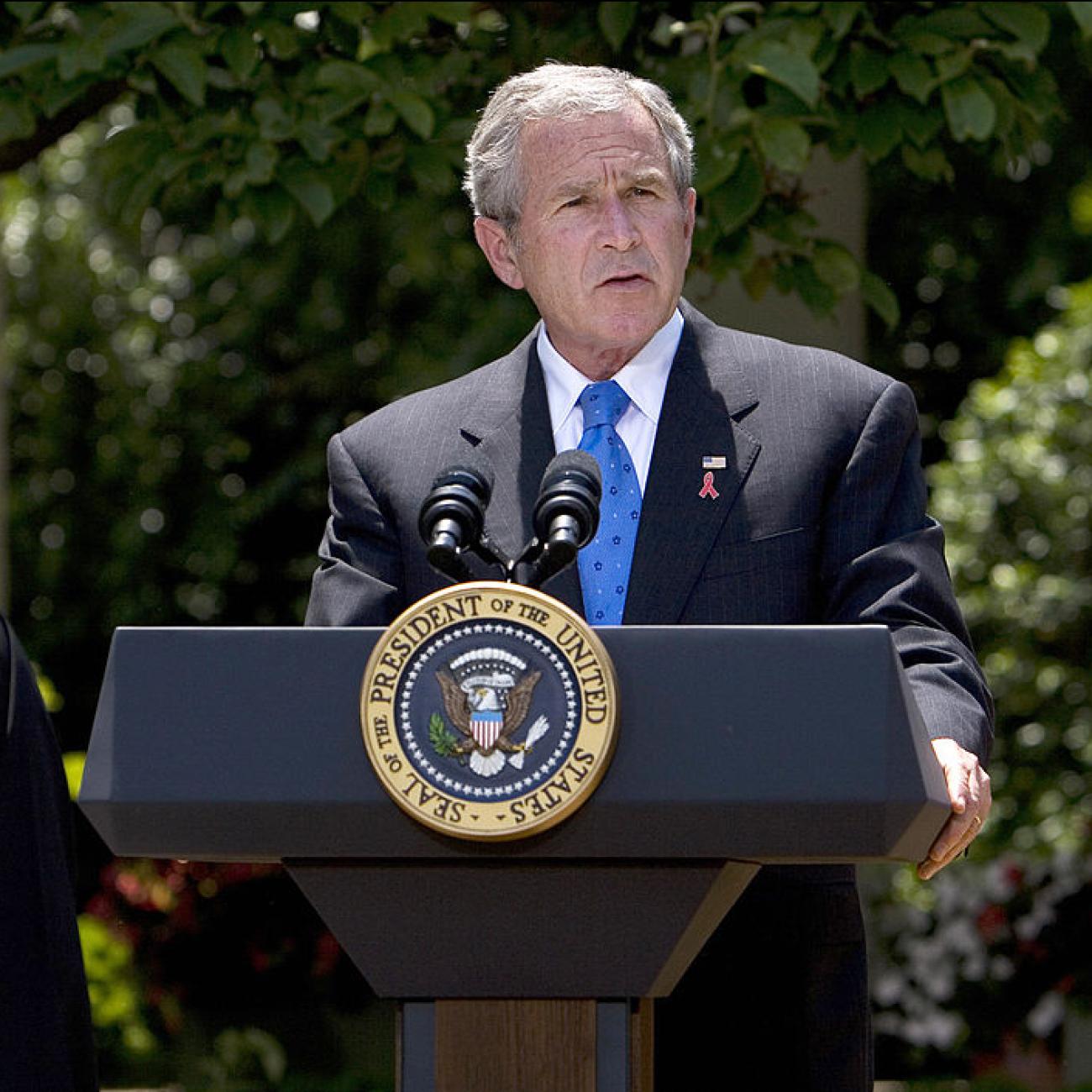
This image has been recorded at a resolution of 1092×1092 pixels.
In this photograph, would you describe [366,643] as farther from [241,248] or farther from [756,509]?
[241,248]

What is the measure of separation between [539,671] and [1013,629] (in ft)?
18.6

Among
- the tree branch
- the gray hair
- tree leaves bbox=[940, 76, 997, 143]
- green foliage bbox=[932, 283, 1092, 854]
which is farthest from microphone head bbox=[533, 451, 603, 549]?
green foliage bbox=[932, 283, 1092, 854]

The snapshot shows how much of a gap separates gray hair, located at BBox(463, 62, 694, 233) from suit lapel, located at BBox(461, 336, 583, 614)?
7.2 inches

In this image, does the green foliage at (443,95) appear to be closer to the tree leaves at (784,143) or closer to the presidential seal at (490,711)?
the tree leaves at (784,143)

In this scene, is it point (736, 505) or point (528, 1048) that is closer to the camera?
point (528, 1048)

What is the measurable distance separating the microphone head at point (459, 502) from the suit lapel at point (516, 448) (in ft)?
1.17

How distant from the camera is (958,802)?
2264 mm

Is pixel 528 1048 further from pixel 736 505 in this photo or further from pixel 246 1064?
pixel 246 1064

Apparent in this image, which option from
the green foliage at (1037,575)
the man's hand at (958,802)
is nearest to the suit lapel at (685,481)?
the man's hand at (958,802)

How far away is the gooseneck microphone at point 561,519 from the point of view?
83.0 inches

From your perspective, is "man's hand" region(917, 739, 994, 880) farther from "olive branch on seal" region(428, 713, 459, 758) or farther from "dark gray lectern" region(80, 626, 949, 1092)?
"olive branch on seal" region(428, 713, 459, 758)

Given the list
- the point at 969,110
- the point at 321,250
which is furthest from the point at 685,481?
the point at 321,250

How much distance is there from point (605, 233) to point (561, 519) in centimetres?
66

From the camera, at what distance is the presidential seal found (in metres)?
2.01
